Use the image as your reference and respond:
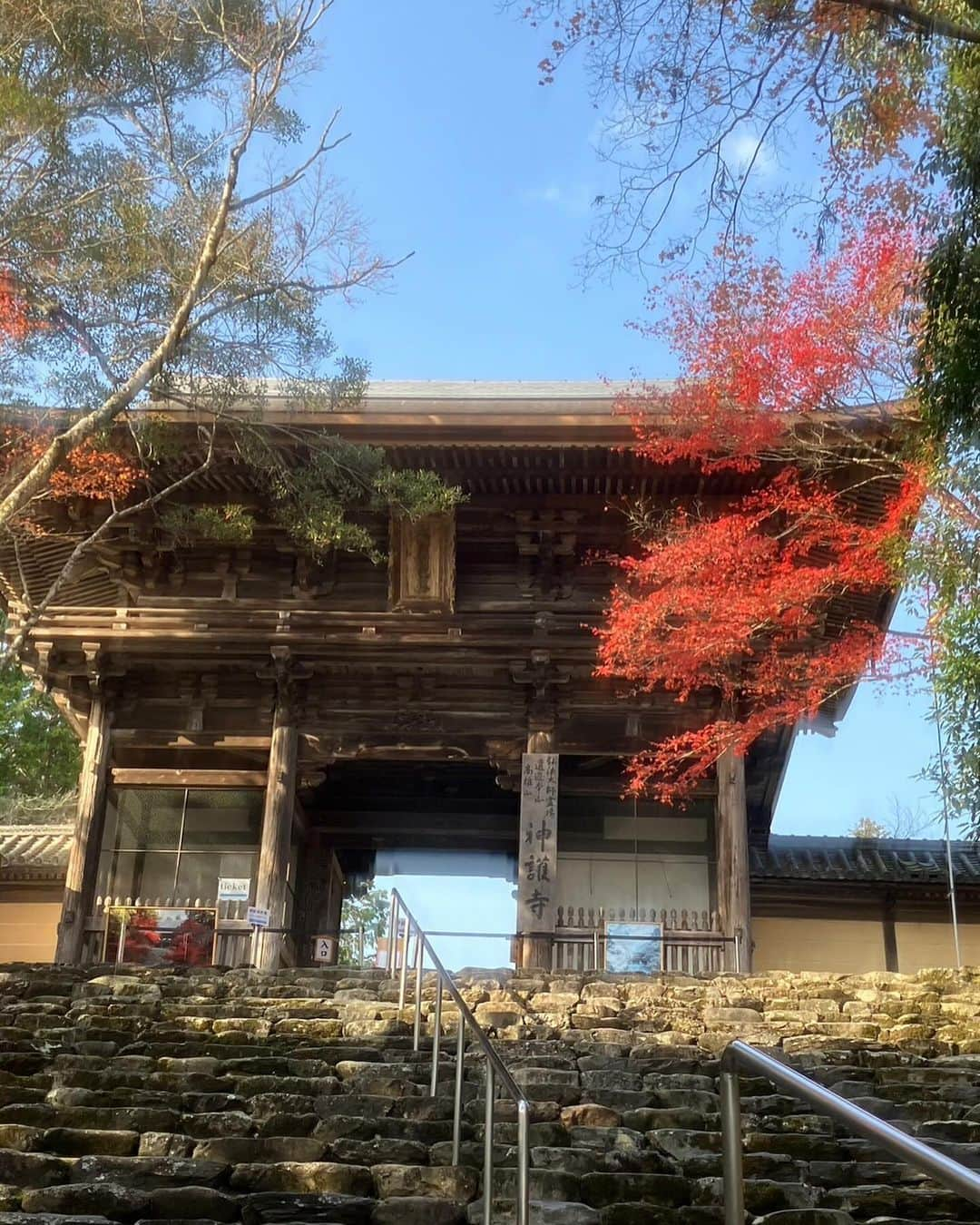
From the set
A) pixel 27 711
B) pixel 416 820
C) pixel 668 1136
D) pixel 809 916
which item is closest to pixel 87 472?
pixel 416 820

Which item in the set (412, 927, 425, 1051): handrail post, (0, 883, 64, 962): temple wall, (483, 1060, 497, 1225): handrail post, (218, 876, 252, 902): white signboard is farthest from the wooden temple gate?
(483, 1060, 497, 1225): handrail post

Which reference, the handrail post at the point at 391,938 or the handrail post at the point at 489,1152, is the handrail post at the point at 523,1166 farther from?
the handrail post at the point at 391,938

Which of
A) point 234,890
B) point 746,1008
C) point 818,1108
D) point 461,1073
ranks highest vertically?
Result: point 234,890

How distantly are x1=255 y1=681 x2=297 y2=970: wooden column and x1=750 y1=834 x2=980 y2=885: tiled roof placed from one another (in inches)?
262

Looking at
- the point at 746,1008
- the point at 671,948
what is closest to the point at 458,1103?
the point at 746,1008

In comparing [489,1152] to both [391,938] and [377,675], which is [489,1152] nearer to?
[391,938]

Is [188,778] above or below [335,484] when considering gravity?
below

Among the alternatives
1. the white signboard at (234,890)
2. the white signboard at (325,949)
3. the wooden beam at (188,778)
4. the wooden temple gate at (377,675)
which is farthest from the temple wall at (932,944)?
the wooden beam at (188,778)

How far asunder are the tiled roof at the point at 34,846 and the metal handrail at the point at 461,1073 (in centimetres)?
887

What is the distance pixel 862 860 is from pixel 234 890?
8.86 meters

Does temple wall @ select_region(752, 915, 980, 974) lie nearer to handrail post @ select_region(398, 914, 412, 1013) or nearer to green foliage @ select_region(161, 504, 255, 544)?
handrail post @ select_region(398, 914, 412, 1013)

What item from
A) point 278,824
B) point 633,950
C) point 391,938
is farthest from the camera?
point 633,950

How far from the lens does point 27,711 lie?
2447cm

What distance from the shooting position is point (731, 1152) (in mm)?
2971
